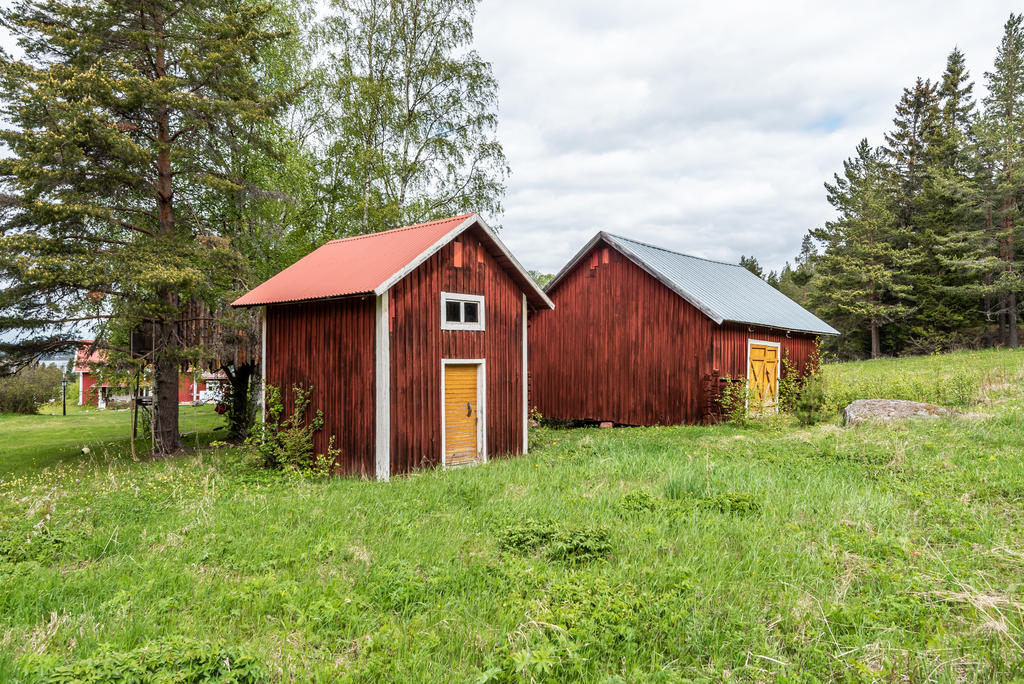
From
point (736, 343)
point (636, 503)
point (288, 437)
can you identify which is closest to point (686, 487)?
point (636, 503)

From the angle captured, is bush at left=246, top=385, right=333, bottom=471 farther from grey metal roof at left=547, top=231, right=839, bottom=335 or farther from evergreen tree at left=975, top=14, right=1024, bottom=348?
evergreen tree at left=975, top=14, right=1024, bottom=348

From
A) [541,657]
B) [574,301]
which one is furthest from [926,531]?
[574,301]

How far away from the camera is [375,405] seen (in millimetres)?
10547

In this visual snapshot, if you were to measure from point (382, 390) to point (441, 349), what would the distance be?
1596 mm

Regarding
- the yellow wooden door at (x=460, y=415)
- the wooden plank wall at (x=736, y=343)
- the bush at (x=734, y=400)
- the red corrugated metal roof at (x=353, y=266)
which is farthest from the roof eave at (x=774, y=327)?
the red corrugated metal roof at (x=353, y=266)

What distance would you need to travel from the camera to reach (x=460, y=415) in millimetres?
12023

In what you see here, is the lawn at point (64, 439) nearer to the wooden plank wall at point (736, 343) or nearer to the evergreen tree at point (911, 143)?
the wooden plank wall at point (736, 343)

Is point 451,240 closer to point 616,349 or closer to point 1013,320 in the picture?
point 616,349

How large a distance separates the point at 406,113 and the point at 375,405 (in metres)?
14.2

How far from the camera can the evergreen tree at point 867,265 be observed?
33906 millimetres

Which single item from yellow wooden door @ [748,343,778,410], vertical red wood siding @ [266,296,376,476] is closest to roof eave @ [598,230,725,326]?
yellow wooden door @ [748,343,778,410]

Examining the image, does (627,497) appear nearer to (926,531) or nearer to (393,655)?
(926,531)

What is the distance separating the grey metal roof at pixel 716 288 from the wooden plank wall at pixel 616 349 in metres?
0.40

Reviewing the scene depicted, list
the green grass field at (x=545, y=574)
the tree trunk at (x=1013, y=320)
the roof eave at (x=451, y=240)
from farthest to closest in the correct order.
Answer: the tree trunk at (x=1013, y=320) < the roof eave at (x=451, y=240) < the green grass field at (x=545, y=574)
